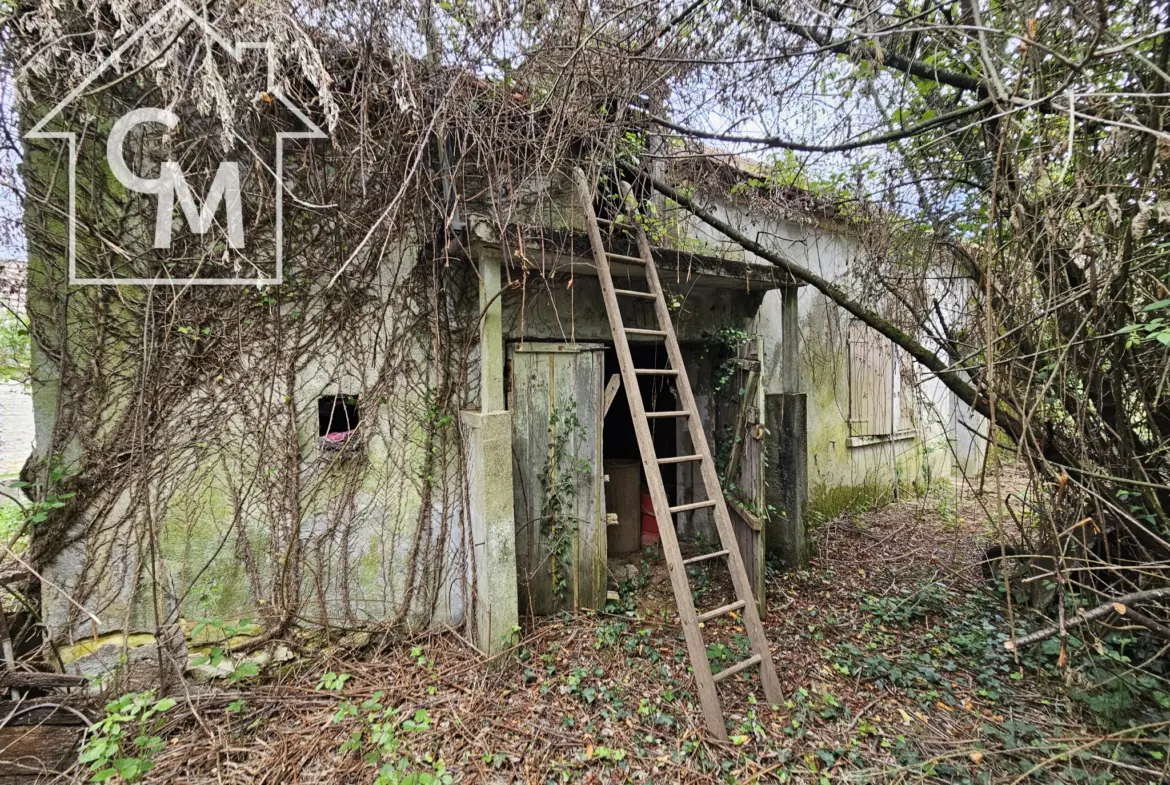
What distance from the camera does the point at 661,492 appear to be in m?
2.98

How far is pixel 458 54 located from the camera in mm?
3236

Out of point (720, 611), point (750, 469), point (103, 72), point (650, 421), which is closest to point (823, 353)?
point (650, 421)

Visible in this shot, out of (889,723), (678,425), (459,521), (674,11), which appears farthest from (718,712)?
(674,11)

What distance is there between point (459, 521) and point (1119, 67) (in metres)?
4.89

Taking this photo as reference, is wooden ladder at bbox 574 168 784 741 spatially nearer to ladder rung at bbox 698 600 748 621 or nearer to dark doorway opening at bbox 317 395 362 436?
ladder rung at bbox 698 600 748 621

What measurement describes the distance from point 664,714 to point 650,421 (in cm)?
355

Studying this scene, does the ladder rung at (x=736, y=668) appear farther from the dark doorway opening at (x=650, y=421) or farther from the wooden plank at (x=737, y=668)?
the dark doorway opening at (x=650, y=421)

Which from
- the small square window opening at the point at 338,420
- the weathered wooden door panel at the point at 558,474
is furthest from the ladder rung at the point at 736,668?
the small square window opening at the point at 338,420

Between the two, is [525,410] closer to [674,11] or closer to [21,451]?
[674,11]

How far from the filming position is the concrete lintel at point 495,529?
3.22 m

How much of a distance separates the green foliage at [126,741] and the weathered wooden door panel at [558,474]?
2216mm

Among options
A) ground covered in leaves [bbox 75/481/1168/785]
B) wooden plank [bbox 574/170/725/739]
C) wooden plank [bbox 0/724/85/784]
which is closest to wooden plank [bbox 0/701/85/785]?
wooden plank [bbox 0/724/85/784]

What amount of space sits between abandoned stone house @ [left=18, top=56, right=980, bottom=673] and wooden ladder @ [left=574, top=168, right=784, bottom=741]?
34cm

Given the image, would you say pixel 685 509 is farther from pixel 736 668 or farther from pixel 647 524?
pixel 647 524
